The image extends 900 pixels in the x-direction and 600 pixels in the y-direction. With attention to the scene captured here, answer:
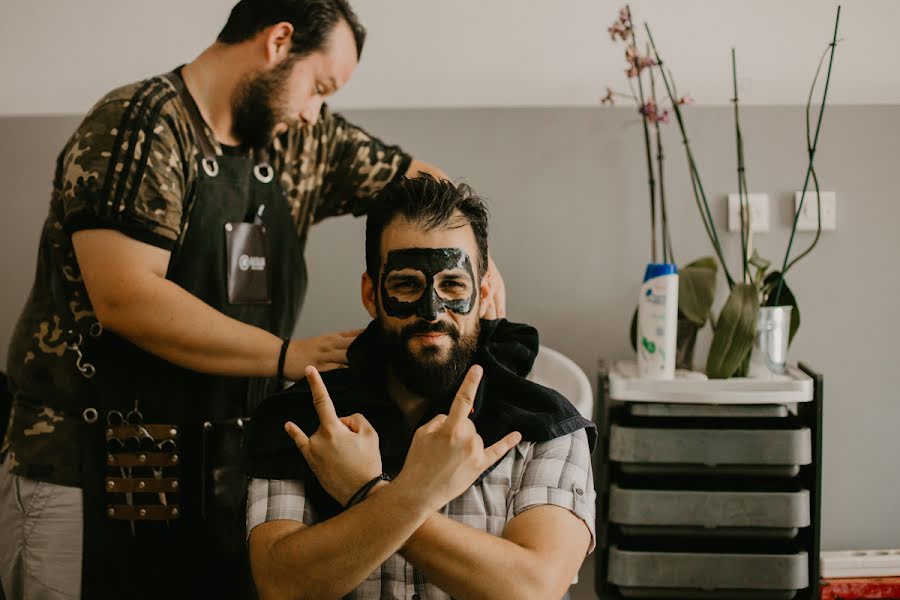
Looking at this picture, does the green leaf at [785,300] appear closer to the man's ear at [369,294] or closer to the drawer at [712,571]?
the drawer at [712,571]

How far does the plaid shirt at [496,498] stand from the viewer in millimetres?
1104

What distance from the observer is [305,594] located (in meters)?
1.01

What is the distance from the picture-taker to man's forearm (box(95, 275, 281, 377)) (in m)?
1.26

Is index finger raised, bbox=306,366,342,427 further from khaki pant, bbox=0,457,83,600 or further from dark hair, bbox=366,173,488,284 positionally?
khaki pant, bbox=0,457,83,600

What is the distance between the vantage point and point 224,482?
1.46m

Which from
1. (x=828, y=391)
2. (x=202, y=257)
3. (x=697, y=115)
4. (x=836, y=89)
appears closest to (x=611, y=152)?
(x=697, y=115)

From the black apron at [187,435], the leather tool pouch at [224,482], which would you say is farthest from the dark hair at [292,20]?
the leather tool pouch at [224,482]

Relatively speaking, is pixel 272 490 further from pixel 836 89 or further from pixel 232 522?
pixel 836 89

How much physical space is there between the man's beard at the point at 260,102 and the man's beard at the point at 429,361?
1.83ft

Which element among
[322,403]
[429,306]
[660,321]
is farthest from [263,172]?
[660,321]

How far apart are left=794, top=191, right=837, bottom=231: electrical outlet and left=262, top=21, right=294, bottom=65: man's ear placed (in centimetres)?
137

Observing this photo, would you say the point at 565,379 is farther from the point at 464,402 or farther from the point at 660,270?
the point at 464,402

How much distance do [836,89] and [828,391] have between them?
0.81 meters

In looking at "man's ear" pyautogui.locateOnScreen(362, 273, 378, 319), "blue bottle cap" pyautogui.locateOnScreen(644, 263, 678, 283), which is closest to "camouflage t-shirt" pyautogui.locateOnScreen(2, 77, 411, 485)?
"man's ear" pyautogui.locateOnScreen(362, 273, 378, 319)
